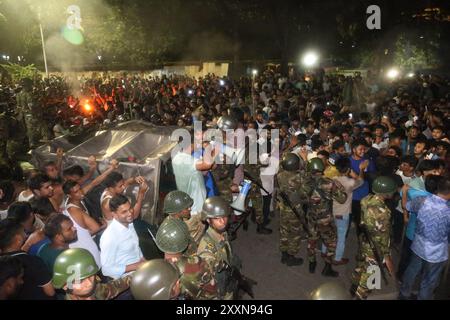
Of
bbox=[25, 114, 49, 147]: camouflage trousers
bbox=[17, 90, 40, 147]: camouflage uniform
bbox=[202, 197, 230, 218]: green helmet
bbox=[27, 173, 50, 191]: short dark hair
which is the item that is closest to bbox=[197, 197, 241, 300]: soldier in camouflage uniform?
bbox=[202, 197, 230, 218]: green helmet

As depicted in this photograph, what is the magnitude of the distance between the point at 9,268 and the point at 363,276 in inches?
154

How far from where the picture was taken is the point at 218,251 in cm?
368

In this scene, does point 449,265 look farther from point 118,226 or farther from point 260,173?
point 118,226

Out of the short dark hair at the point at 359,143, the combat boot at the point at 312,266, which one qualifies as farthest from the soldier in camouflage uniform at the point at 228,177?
the short dark hair at the point at 359,143

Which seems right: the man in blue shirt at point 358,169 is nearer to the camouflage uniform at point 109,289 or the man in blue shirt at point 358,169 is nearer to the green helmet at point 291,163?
the green helmet at point 291,163

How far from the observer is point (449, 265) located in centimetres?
541

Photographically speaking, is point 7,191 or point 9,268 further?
point 7,191

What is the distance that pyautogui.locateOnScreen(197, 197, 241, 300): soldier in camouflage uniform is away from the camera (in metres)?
3.61

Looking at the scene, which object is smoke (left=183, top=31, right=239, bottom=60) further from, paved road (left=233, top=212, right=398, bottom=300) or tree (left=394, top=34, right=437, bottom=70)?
paved road (left=233, top=212, right=398, bottom=300)

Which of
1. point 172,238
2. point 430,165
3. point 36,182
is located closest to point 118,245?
point 172,238

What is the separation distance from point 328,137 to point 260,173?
1.93 metres

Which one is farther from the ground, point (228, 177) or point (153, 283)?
point (153, 283)

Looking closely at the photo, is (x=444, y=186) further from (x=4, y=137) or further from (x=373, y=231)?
(x=4, y=137)

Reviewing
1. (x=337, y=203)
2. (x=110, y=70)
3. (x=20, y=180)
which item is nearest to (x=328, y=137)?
(x=337, y=203)
